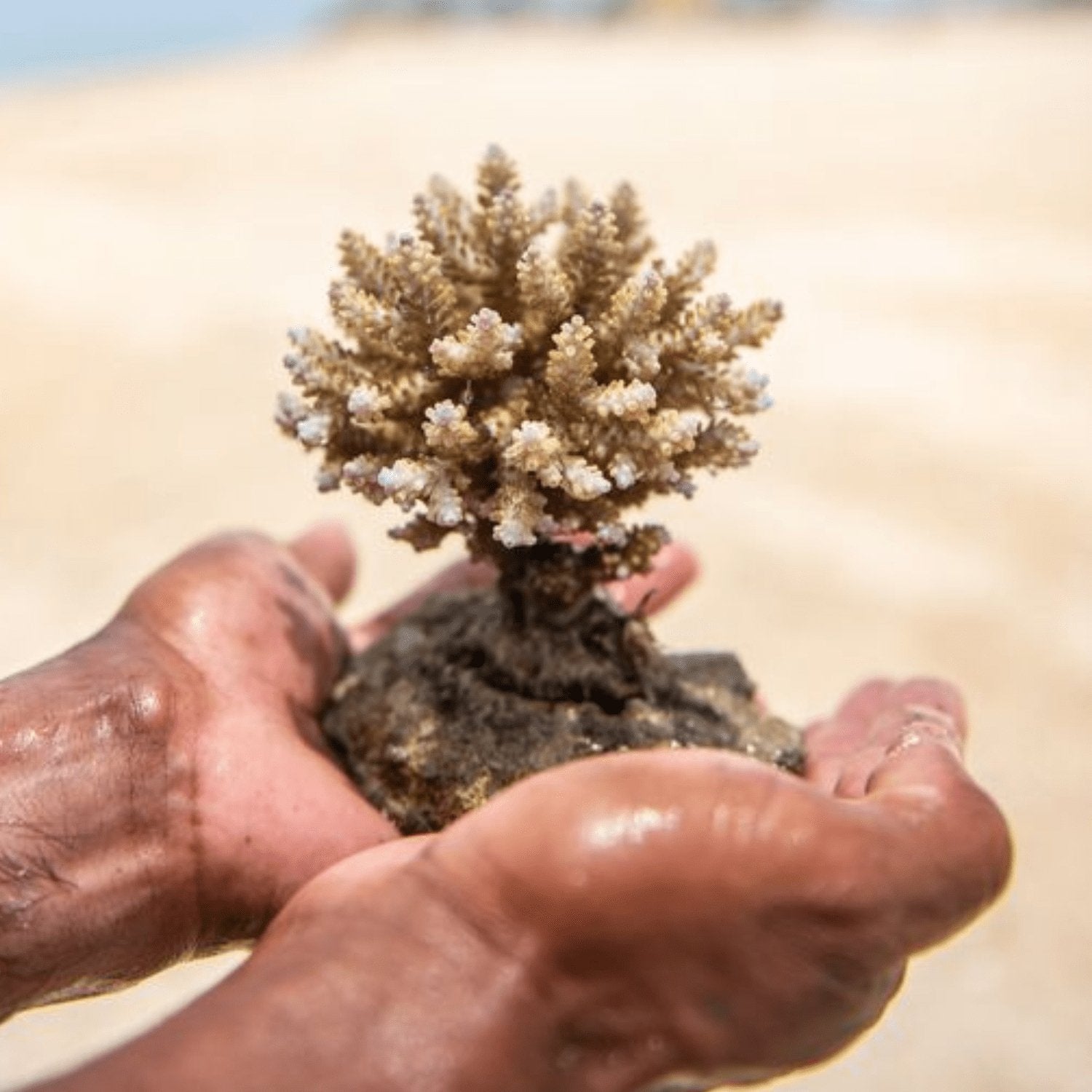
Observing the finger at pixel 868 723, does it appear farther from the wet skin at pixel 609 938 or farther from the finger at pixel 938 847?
the wet skin at pixel 609 938

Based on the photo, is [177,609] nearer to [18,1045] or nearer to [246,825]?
[246,825]

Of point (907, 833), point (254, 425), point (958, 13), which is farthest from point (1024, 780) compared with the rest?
point (958, 13)

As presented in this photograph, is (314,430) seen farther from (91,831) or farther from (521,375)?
(91,831)

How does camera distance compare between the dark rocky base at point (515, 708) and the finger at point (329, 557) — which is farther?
the finger at point (329, 557)

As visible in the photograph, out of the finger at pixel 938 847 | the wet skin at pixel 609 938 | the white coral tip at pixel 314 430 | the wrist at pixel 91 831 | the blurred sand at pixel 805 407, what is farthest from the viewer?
the blurred sand at pixel 805 407

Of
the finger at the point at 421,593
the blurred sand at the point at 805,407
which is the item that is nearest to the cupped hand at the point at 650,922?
the finger at the point at 421,593

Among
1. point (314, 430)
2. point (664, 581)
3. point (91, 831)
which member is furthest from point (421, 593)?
point (91, 831)

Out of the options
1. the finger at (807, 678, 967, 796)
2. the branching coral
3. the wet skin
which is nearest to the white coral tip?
the branching coral
